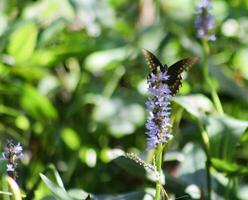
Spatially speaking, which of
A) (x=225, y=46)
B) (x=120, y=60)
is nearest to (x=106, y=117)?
(x=120, y=60)

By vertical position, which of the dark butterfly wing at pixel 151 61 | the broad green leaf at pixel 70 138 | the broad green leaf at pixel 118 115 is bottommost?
the broad green leaf at pixel 70 138

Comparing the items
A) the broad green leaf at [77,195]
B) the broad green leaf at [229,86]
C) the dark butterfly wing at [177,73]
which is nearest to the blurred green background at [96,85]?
the broad green leaf at [229,86]

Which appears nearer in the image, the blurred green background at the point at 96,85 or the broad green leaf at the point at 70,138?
the blurred green background at the point at 96,85

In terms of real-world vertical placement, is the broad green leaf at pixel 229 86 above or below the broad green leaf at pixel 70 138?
above

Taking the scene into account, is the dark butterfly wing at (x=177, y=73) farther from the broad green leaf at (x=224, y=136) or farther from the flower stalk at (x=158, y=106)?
the broad green leaf at (x=224, y=136)

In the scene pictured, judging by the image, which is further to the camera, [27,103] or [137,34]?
[137,34]

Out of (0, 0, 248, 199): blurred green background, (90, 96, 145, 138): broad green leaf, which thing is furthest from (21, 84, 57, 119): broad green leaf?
(90, 96, 145, 138): broad green leaf

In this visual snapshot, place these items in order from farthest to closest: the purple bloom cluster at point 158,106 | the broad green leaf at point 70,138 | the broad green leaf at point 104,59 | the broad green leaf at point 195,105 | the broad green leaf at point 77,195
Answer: the broad green leaf at point 104,59, the broad green leaf at point 70,138, the broad green leaf at point 195,105, the broad green leaf at point 77,195, the purple bloom cluster at point 158,106

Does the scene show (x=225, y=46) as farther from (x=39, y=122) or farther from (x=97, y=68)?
(x=39, y=122)
